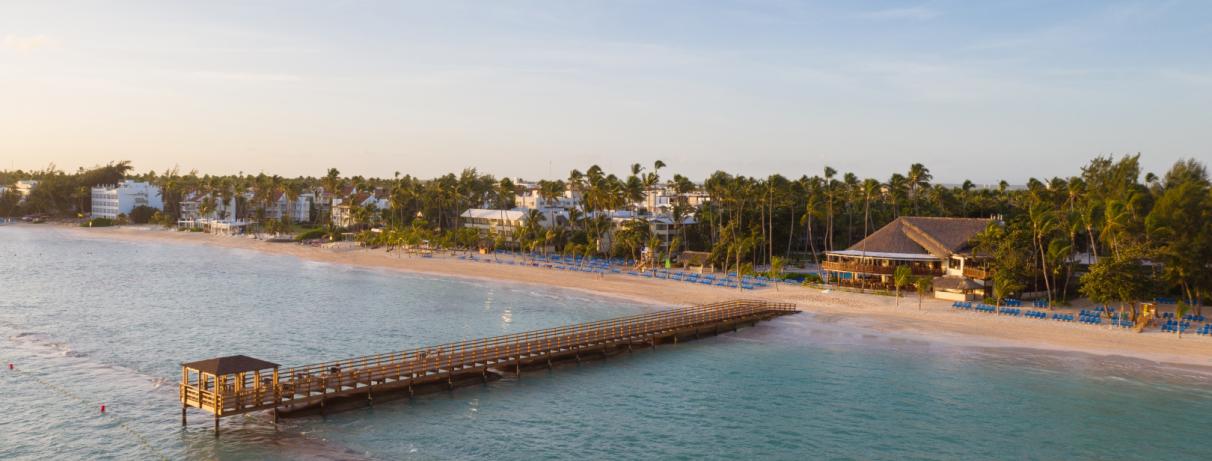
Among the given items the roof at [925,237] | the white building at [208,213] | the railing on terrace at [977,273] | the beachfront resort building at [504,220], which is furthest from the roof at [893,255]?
the white building at [208,213]

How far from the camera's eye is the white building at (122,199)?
164625 millimetres

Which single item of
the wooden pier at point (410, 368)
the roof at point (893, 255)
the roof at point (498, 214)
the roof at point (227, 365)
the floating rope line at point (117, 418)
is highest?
the roof at point (498, 214)

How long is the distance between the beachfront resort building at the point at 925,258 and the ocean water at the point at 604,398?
1458cm

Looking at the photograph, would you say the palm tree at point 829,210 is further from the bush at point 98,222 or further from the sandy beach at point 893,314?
the bush at point 98,222

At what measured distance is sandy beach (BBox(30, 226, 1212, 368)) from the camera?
47000 mm

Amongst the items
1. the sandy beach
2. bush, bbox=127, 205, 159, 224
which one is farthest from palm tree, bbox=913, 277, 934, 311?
bush, bbox=127, 205, 159, 224

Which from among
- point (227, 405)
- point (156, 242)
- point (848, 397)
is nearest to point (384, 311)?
point (227, 405)

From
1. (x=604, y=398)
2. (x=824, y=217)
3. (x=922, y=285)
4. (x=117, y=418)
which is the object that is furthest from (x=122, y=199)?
(x=604, y=398)

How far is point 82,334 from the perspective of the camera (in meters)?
47.8

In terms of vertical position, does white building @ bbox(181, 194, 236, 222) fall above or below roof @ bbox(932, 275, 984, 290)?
above

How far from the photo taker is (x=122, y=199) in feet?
541

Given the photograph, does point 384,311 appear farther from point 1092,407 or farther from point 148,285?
point 1092,407

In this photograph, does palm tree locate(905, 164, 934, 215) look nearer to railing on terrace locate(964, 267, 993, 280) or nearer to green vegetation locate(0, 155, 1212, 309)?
green vegetation locate(0, 155, 1212, 309)

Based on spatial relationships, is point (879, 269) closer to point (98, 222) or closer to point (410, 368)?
point (410, 368)
